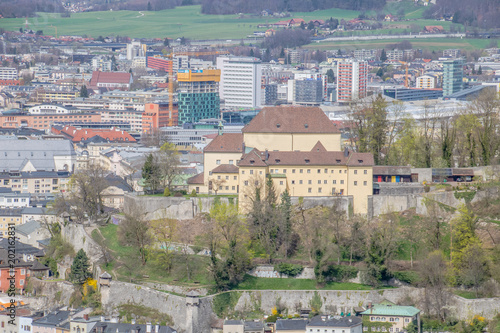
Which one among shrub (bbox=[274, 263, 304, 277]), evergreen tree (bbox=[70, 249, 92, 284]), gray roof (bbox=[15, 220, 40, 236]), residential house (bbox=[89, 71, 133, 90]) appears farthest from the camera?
residential house (bbox=[89, 71, 133, 90])

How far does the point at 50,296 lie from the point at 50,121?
3177 inches

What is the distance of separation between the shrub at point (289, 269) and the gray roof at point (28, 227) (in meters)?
23.3

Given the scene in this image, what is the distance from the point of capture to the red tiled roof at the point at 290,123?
7181cm

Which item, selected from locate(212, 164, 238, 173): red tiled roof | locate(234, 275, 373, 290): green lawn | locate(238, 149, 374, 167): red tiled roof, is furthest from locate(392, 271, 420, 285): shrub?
locate(212, 164, 238, 173): red tiled roof

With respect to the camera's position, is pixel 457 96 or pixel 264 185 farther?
pixel 457 96

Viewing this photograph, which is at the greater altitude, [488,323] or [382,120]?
[382,120]

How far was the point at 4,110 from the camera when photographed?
158m

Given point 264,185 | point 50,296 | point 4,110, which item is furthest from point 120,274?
point 4,110

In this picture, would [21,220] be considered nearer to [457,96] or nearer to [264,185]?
[264,185]

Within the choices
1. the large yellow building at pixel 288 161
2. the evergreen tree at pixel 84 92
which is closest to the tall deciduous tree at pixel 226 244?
the large yellow building at pixel 288 161

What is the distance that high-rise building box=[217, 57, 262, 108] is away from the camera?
176 metres

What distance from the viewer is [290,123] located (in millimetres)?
72062

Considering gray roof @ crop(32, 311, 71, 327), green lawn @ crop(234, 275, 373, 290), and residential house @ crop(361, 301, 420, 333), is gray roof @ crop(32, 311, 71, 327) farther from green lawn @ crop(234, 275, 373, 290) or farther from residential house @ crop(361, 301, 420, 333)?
residential house @ crop(361, 301, 420, 333)

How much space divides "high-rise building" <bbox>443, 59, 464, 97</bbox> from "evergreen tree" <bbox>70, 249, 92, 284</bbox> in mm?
114119
